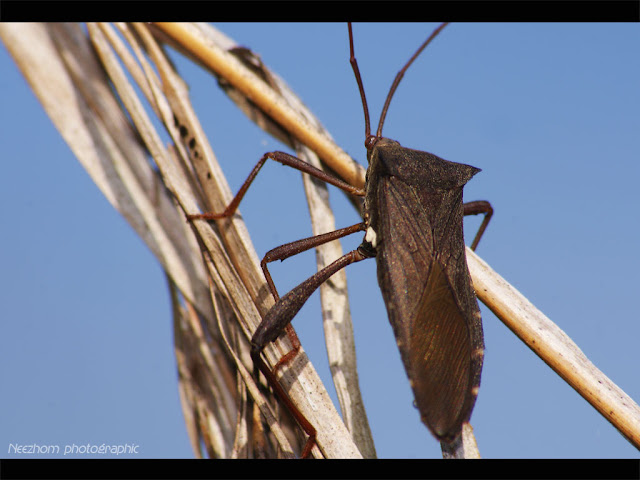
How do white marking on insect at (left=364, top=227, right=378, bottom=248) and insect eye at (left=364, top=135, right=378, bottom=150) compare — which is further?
insect eye at (left=364, top=135, right=378, bottom=150)

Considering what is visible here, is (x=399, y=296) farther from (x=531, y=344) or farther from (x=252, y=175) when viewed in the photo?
(x=252, y=175)

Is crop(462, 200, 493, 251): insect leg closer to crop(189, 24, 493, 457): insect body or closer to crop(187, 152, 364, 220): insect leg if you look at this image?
crop(189, 24, 493, 457): insect body

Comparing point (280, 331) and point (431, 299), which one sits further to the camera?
point (280, 331)

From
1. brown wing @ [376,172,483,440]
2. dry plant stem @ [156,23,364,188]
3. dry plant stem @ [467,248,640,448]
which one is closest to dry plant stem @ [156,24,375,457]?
dry plant stem @ [156,23,364,188]

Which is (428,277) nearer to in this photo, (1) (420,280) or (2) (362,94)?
(1) (420,280)

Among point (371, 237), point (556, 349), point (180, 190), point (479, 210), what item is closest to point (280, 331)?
point (371, 237)

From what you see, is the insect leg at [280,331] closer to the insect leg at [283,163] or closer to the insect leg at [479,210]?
the insect leg at [283,163]
